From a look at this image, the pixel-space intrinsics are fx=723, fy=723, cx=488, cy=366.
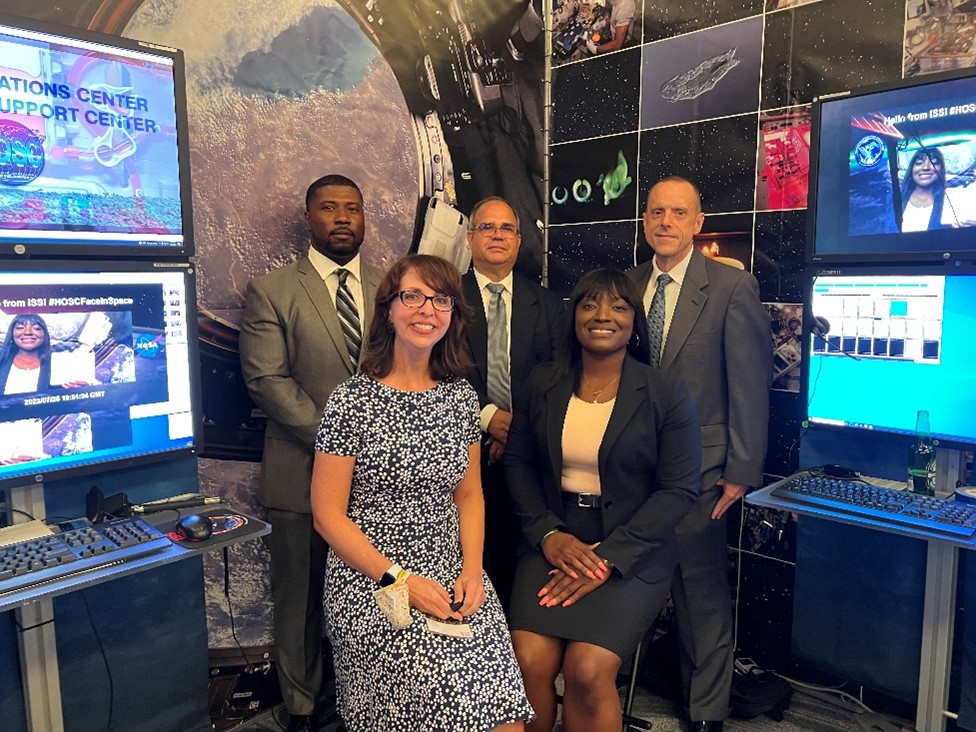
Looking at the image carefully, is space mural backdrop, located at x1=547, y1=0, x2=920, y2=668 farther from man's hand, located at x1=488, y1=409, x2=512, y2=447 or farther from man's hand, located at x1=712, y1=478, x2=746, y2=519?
man's hand, located at x1=488, y1=409, x2=512, y2=447

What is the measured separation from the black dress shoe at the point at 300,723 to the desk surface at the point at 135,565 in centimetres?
92

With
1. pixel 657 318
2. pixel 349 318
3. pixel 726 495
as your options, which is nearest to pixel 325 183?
pixel 349 318

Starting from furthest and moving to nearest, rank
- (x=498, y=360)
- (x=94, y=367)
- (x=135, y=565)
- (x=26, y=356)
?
(x=498, y=360)
(x=94, y=367)
(x=26, y=356)
(x=135, y=565)

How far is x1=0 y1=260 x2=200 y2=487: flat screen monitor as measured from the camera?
1746 millimetres

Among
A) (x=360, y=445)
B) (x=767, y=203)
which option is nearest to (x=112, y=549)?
(x=360, y=445)

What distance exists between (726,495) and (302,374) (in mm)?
1531

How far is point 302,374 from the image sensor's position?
246 cm

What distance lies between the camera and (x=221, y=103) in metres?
2.53

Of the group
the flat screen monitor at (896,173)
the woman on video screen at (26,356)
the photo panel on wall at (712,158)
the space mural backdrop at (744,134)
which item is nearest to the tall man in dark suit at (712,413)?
the space mural backdrop at (744,134)

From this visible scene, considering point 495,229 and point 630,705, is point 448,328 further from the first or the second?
point 630,705

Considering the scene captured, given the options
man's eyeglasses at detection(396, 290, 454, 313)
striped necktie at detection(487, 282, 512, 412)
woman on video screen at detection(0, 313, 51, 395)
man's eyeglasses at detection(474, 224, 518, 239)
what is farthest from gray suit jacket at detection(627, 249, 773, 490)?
woman on video screen at detection(0, 313, 51, 395)

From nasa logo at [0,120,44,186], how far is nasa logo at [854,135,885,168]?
2342 millimetres

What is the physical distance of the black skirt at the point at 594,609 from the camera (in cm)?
204

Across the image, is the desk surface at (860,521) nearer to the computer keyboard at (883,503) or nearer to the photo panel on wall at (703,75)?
the computer keyboard at (883,503)
